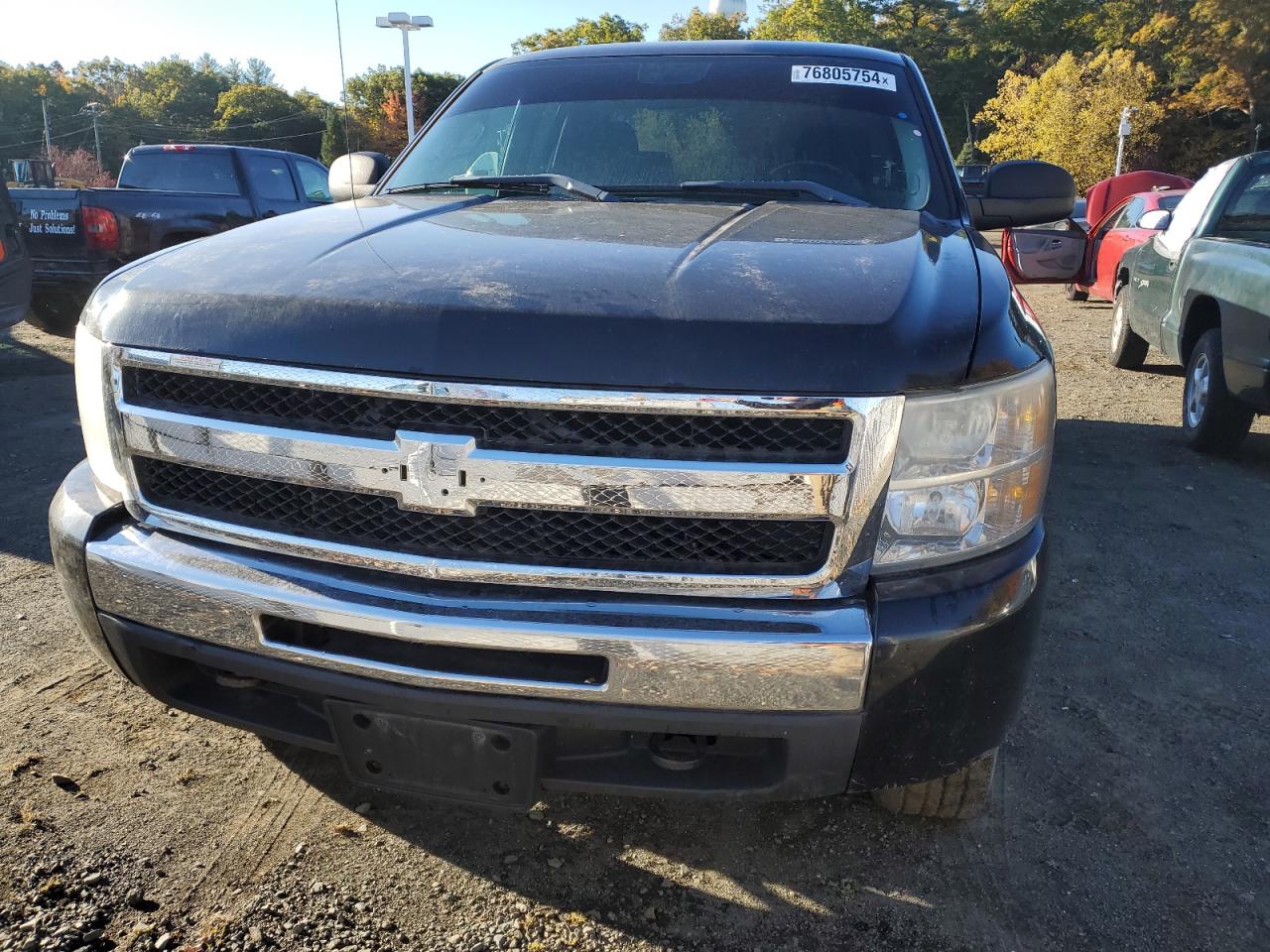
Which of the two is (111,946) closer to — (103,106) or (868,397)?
(868,397)

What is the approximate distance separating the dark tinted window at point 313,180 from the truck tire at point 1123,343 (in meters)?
7.78

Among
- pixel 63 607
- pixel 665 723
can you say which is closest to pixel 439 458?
pixel 665 723

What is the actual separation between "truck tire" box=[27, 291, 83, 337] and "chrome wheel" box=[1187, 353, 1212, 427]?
28.6 ft

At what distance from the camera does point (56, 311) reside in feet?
28.6

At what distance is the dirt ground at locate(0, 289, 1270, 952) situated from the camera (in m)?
2.01

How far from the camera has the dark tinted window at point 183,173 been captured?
9.72 meters

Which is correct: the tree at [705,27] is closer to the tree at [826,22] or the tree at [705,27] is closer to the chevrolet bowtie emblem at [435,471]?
the tree at [826,22]

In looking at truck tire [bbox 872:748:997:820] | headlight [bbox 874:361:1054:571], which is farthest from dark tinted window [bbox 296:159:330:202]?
headlight [bbox 874:361:1054:571]

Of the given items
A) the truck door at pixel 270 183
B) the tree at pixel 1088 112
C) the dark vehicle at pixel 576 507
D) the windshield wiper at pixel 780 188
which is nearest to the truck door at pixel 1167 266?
the windshield wiper at pixel 780 188

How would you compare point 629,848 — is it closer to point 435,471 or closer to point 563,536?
point 563,536

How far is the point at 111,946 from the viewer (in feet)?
6.29

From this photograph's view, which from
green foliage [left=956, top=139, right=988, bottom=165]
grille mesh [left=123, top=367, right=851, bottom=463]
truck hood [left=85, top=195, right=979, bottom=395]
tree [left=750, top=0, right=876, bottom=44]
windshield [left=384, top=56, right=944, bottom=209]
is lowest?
green foliage [left=956, top=139, right=988, bottom=165]

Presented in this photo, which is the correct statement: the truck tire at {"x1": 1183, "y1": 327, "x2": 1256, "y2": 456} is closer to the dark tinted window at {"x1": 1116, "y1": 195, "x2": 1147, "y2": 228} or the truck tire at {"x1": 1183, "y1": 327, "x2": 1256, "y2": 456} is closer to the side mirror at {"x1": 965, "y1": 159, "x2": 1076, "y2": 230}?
the side mirror at {"x1": 965, "y1": 159, "x2": 1076, "y2": 230}

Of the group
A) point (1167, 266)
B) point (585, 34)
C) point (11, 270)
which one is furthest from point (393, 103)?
point (1167, 266)
